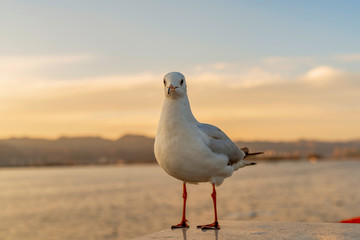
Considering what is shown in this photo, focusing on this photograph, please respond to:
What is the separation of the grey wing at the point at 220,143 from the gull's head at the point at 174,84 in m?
0.93

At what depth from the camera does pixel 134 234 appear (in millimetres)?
66438

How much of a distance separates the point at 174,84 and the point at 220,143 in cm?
156

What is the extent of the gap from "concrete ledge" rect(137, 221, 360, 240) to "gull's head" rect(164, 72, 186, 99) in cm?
248

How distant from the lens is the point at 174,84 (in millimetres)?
6680

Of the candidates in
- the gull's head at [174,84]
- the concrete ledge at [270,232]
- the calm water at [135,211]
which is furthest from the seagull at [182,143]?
the calm water at [135,211]

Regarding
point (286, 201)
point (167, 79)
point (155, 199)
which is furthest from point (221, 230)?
point (155, 199)

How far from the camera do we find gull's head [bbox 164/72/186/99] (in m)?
6.67

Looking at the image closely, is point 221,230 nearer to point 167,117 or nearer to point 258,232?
point 258,232

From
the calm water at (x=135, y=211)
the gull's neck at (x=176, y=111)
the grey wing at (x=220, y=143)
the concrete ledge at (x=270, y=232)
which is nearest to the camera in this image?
the gull's neck at (x=176, y=111)

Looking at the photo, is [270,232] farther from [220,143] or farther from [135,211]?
[135,211]

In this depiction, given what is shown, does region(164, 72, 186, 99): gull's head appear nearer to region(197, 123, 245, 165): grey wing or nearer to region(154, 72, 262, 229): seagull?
region(154, 72, 262, 229): seagull

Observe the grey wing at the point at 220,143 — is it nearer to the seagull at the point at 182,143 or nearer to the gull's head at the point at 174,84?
the seagull at the point at 182,143

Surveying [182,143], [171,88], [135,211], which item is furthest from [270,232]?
[135,211]

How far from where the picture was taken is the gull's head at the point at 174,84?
6.67 metres
